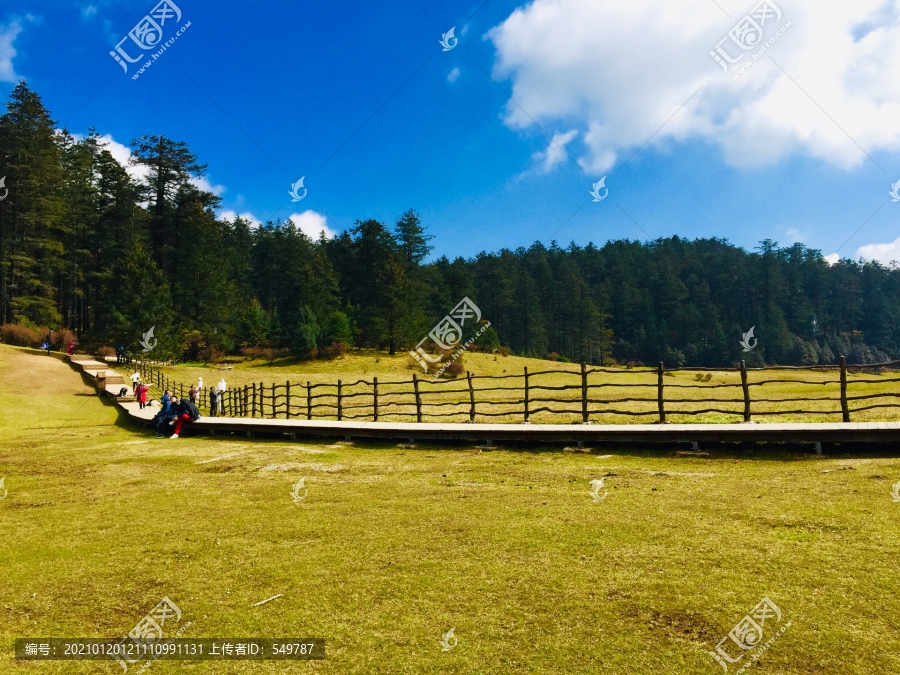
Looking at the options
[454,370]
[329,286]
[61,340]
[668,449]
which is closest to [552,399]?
[668,449]

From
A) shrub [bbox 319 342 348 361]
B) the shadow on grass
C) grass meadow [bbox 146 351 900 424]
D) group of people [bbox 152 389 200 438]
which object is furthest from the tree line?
the shadow on grass

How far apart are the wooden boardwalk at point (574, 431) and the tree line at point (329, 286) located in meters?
29.6

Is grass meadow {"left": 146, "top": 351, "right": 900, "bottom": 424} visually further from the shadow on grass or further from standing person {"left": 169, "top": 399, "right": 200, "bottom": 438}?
standing person {"left": 169, "top": 399, "right": 200, "bottom": 438}

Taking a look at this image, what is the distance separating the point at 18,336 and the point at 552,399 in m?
46.6

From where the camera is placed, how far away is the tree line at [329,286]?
160 feet

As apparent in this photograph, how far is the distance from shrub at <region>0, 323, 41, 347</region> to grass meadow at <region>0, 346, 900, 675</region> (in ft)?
134

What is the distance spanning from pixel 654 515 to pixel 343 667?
4.73 m

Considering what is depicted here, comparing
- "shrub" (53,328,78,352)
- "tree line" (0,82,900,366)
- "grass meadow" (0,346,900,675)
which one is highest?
"tree line" (0,82,900,366)

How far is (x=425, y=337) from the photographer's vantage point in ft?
200

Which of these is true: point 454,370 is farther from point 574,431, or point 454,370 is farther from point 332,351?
point 574,431

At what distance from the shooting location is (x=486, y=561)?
5773 mm

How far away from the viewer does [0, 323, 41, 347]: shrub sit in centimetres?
4203

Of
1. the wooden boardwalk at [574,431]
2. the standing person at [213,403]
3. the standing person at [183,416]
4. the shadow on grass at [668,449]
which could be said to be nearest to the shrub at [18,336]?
the standing person at [213,403]

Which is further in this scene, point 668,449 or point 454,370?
point 454,370
